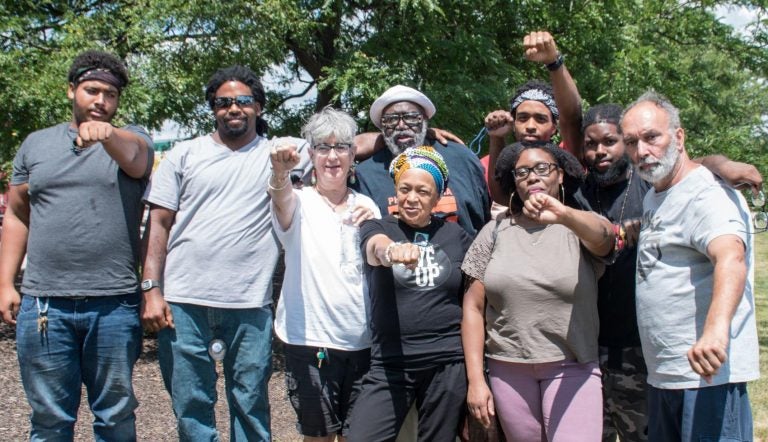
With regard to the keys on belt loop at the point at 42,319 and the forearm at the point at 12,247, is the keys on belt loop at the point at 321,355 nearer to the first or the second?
the keys on belt loop at the point at 42,319

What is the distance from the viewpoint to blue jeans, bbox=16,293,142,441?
3641 mm

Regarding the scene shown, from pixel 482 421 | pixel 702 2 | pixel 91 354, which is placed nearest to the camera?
pixel 482 421

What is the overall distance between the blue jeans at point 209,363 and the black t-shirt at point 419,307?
0.62 metres

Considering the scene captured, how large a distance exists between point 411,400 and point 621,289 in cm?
110

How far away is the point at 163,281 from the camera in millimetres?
3801

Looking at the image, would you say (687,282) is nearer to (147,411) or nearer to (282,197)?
(282,197)

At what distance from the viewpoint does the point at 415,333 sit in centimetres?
346

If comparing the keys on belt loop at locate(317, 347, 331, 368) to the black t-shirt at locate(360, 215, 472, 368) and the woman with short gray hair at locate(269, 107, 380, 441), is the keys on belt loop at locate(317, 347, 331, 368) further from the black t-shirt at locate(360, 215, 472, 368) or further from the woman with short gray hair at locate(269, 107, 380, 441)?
the black t-shirt at locate(360, 215, 472, 368)

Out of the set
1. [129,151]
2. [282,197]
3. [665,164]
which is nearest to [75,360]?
[129,151]

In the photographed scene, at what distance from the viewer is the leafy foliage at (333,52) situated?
21.8 feet

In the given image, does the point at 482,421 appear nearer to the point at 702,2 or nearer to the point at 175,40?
the point at 175,40

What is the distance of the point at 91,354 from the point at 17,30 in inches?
172

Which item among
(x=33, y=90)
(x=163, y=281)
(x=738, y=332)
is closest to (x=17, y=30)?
(x=33, y=90)

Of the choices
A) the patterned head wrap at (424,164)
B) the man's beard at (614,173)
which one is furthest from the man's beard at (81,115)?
the man's beard at (614,173)
